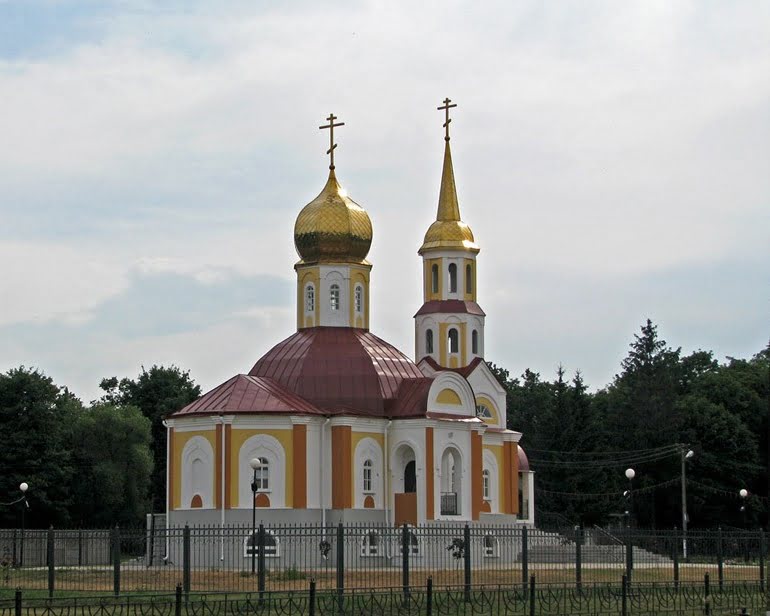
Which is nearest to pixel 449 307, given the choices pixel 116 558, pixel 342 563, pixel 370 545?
pixel 370 545

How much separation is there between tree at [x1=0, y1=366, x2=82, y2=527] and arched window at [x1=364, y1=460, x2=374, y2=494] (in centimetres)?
1700

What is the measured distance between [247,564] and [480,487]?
11.4 m

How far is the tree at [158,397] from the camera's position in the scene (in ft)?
247

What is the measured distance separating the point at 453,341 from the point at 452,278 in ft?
8.30

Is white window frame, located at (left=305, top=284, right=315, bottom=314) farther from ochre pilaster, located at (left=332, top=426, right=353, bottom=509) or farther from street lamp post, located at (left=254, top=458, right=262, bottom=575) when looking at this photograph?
street lamp post, located at (left=254, top=458, right=262, bottom=575)

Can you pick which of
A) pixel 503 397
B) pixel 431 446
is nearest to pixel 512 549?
pixel 431 446

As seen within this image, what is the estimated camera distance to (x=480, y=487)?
51.9m

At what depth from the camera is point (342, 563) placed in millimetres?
30422

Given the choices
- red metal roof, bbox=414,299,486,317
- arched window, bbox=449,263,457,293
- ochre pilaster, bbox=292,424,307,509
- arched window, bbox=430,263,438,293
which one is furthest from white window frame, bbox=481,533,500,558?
arched window, bbox=430,263,438,293

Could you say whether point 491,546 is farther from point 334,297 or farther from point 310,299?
point 310,299

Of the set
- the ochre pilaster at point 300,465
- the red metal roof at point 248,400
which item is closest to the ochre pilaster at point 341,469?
the red metal roof at point 248,400

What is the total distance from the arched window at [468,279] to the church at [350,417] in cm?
6

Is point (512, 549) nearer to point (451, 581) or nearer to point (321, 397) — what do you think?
point (451, 581)

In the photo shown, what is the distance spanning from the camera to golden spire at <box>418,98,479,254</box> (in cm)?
5875
